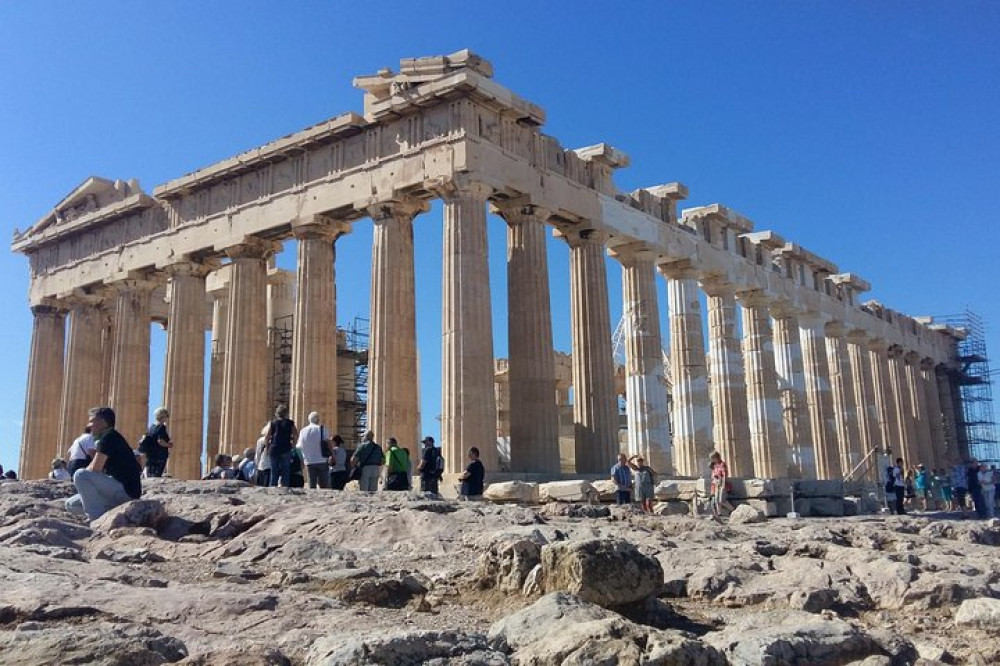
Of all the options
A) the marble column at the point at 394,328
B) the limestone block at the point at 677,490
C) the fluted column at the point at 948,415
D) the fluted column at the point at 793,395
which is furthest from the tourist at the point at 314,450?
the fluted column at the point at 948,415

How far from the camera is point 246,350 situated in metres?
27.0

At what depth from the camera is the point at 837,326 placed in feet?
129

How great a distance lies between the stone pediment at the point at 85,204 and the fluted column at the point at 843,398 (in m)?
27.2

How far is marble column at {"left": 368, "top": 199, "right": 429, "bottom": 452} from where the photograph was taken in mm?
22875

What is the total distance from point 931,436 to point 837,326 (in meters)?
11.6

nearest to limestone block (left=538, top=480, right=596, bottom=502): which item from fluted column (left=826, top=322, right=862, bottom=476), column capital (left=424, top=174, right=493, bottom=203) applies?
column capital (left=424, top=174, right=493, bottom=203)

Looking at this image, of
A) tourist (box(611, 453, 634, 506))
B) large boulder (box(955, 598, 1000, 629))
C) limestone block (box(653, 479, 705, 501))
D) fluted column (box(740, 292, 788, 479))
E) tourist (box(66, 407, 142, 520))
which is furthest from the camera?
fluted column (box(740, 292, 788, 479))

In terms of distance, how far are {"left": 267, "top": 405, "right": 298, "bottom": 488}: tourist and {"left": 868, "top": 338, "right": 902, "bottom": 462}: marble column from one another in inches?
1255

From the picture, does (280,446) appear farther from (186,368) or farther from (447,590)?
(186,368)

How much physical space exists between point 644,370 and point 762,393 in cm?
742

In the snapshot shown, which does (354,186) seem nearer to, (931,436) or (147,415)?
(147,415)

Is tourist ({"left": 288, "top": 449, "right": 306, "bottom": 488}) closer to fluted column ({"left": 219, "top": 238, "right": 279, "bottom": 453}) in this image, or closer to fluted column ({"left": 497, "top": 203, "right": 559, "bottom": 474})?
fluted column ({"left": 497, "top": 203, "right": 559, "bottom": 474})

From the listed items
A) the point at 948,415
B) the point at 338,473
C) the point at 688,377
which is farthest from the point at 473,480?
the point at 948,415

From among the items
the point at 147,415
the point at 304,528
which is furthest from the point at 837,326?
the point at 304,528
